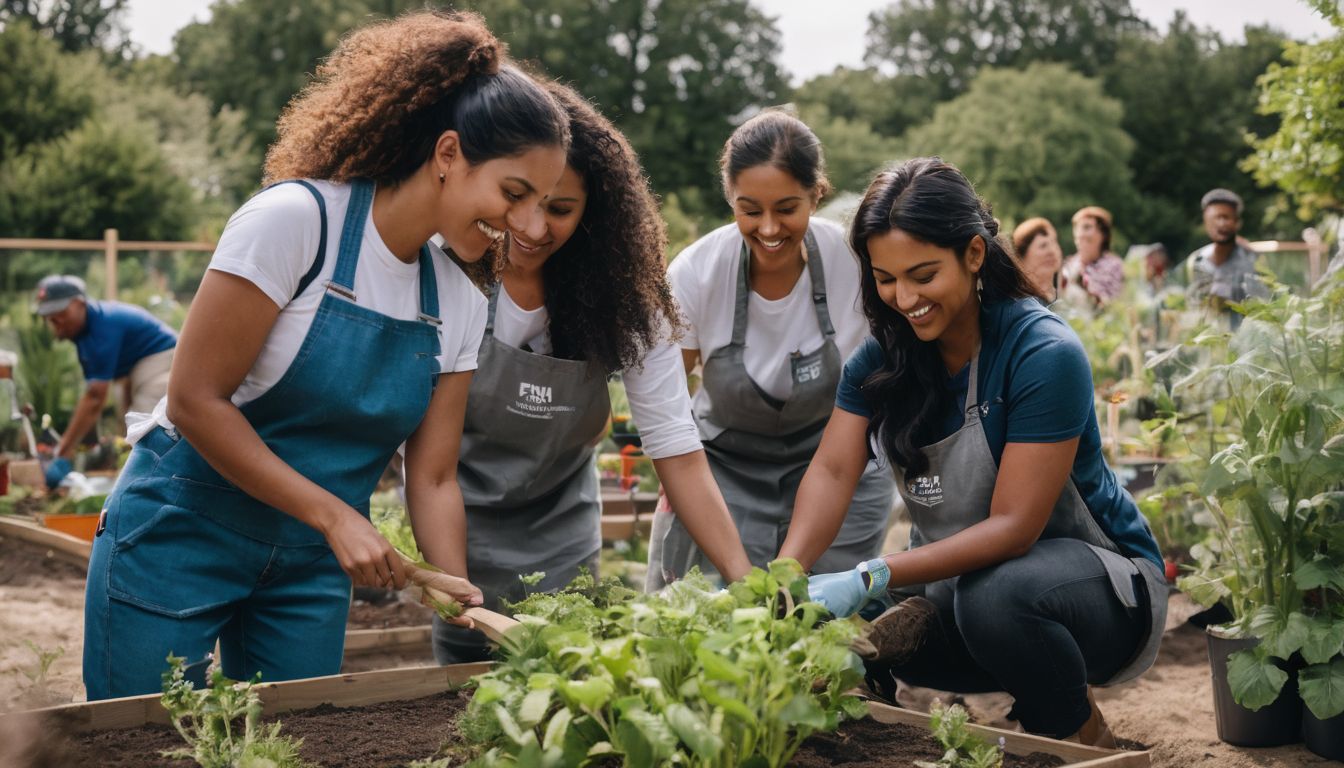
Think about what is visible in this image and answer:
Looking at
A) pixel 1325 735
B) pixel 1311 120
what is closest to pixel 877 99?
pixel 1311 120

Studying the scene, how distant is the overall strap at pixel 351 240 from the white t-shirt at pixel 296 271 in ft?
0.03

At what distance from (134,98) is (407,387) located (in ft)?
91.3

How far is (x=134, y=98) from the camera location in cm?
2695

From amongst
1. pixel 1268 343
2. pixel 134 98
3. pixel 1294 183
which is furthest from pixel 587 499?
pixel 134 98

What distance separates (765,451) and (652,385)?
0.66 metres

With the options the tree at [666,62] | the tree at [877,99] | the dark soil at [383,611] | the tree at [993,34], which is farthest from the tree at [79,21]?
the dark soil at [383,611]

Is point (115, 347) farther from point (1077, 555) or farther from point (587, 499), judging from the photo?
point (1077, 555)

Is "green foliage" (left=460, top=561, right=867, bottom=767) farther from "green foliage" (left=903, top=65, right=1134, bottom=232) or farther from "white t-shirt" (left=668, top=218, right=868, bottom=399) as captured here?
"green foliage" (left=903, top=65, right=1134, bottom=232)

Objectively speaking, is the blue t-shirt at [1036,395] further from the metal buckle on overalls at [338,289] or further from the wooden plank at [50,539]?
the wooden plank at [50,539]

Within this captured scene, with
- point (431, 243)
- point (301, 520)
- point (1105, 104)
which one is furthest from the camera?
point (1105, 104)

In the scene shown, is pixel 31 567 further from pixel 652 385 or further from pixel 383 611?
pixel 652 385

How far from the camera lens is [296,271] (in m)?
2.14

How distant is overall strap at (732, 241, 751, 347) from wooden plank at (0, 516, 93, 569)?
3859mm

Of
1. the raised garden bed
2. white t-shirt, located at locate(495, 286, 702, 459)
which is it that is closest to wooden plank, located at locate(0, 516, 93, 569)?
white t-shirt, located at locate(495, 286, 702, 459)
